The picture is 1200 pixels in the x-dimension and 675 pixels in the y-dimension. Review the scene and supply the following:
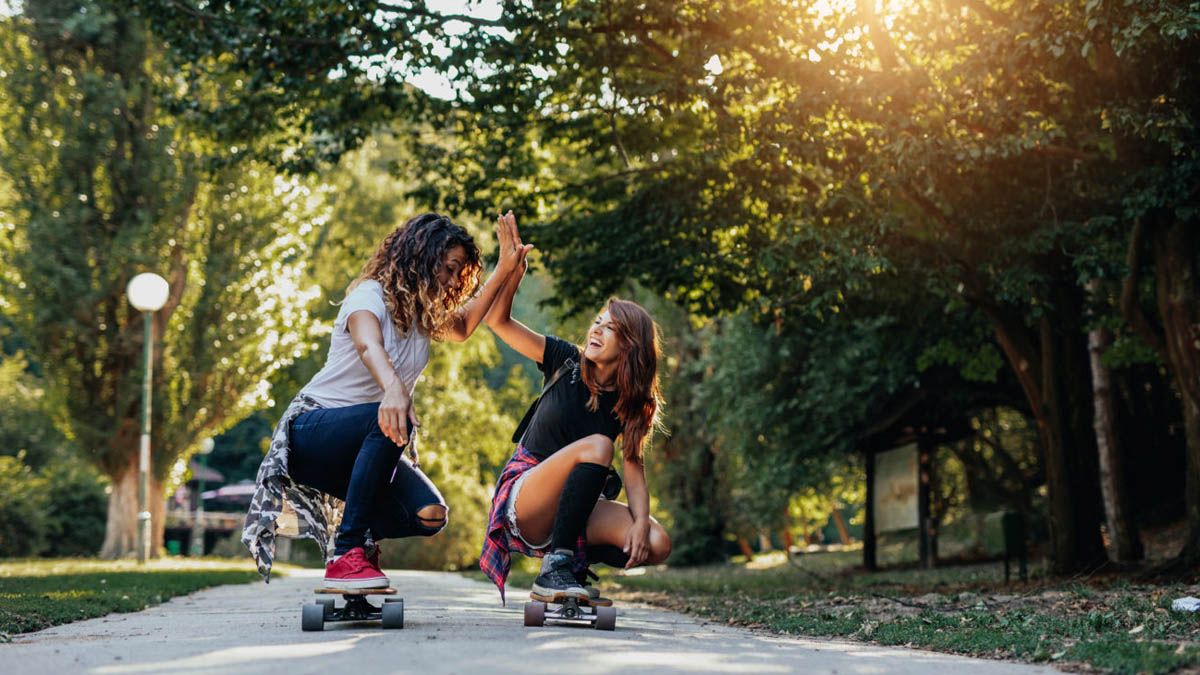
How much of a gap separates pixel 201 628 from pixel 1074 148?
9313 millimetres

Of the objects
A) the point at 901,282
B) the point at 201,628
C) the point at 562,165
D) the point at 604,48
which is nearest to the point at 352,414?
the point at 201,628

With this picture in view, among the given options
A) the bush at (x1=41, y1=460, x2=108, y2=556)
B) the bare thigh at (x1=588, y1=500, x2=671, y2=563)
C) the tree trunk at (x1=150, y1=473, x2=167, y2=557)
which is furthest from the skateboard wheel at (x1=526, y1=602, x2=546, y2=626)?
the bush at (x1=41, y1=460, x2=108, y2=556)

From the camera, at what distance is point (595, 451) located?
536cm

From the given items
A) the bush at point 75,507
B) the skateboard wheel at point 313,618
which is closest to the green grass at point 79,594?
the skateboard wheel at point 313,618

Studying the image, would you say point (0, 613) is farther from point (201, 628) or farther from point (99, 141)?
point (99, 141)

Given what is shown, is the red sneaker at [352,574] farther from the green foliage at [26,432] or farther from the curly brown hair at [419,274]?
the green foliage at [26,432]

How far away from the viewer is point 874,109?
1044 centimetres

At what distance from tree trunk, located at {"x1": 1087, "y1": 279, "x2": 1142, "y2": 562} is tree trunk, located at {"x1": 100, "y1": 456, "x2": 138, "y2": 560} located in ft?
56.3

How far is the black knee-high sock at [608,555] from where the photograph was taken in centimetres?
566

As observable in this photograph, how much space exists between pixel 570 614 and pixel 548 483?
0.63 metres

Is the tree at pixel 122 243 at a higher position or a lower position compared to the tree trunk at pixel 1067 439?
higher

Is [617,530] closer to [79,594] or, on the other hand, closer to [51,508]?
[79,594]

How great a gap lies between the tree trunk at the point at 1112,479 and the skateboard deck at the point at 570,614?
448 inches

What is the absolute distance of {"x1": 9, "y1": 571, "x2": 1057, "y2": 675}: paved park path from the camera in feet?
12.4
